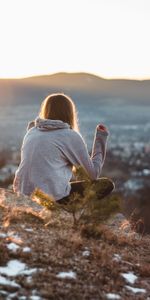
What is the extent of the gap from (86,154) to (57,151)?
0.29 m

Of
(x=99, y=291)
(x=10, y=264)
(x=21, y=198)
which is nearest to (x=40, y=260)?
(x=10, y=264)

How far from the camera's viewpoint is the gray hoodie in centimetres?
595

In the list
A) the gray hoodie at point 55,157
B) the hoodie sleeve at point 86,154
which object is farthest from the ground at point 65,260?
the hoodie sleeve at point 86,154

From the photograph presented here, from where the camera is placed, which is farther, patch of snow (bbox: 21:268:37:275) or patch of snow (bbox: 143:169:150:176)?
patch of snow (bbox: 143:169:150:176)

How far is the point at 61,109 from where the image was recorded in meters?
6.00

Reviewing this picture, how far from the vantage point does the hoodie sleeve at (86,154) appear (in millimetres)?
5934

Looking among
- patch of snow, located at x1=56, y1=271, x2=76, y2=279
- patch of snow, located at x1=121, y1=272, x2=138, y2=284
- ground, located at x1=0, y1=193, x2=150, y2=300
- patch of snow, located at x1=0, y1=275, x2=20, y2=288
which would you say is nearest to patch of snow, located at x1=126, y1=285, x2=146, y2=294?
ground, located at x1=0, y1=193, x2=150, y2=300

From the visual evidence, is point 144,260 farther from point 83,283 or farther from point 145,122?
point 145,122

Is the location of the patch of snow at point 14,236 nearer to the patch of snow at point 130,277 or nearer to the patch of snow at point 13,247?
the patch of snow at point 13,247

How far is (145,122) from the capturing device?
158625mm

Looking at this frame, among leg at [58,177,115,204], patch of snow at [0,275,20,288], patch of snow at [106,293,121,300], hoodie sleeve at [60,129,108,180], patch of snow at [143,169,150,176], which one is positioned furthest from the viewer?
patch of snow at [143,169,150,176]

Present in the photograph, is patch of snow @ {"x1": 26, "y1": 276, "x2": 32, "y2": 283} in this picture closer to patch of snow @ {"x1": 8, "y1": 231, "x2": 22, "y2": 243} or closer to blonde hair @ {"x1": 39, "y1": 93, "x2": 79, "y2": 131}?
patch of snow @ {"x1": 8, "y1": 231, "x2": 22, "y2": 243}

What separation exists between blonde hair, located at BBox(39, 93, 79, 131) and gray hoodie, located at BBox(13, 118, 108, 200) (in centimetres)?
10

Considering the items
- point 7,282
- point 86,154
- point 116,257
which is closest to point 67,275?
point 7,282
